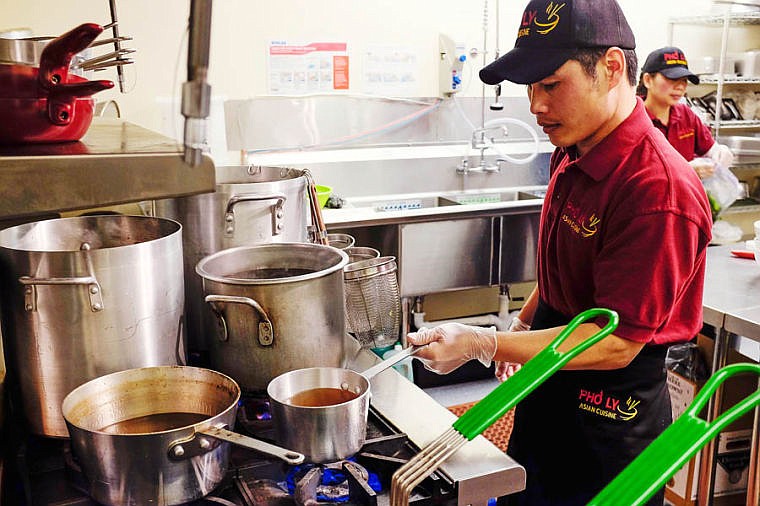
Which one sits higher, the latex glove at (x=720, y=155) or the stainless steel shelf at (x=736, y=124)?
the stainless steel shelf at (x=736, y=124)

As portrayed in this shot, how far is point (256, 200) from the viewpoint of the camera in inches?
60.7

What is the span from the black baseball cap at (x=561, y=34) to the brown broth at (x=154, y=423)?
3.41 ft

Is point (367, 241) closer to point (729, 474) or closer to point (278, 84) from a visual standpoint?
point (278, 84)

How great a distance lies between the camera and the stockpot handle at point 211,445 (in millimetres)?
984

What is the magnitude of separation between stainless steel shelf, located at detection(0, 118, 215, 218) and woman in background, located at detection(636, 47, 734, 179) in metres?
3.67

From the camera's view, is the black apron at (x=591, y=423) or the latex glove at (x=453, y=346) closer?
the latex glove at (x=453, y=346)

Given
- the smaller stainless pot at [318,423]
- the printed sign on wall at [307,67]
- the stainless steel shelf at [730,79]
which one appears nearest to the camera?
the smaller stainless pot at [318,423]

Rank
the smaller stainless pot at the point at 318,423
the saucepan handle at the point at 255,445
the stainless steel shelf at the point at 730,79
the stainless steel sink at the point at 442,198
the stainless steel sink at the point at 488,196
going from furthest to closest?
1. the stainless steel shelf at the point at 730,79
2. the stainless steel sink at the point at 488,196
3. the stainless steel sink at the point at 442,198
4. the smaller stainless pot at the point at 318,423
5. the saucepan handle at the point at 255,445

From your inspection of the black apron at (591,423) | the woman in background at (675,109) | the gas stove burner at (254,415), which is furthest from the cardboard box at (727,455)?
the gas stove burner at (254,415)

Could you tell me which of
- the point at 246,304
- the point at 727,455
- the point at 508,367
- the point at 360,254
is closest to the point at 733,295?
the point at 727,455

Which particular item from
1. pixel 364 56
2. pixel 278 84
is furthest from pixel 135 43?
pixel 364 56

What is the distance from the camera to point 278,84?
4.38 meters

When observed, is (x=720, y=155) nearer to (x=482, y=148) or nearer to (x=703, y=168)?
(x=703, y=168)

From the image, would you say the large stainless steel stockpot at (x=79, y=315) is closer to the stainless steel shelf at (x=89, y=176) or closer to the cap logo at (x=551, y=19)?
the stainless steel shelf at (x=89, y=176)
